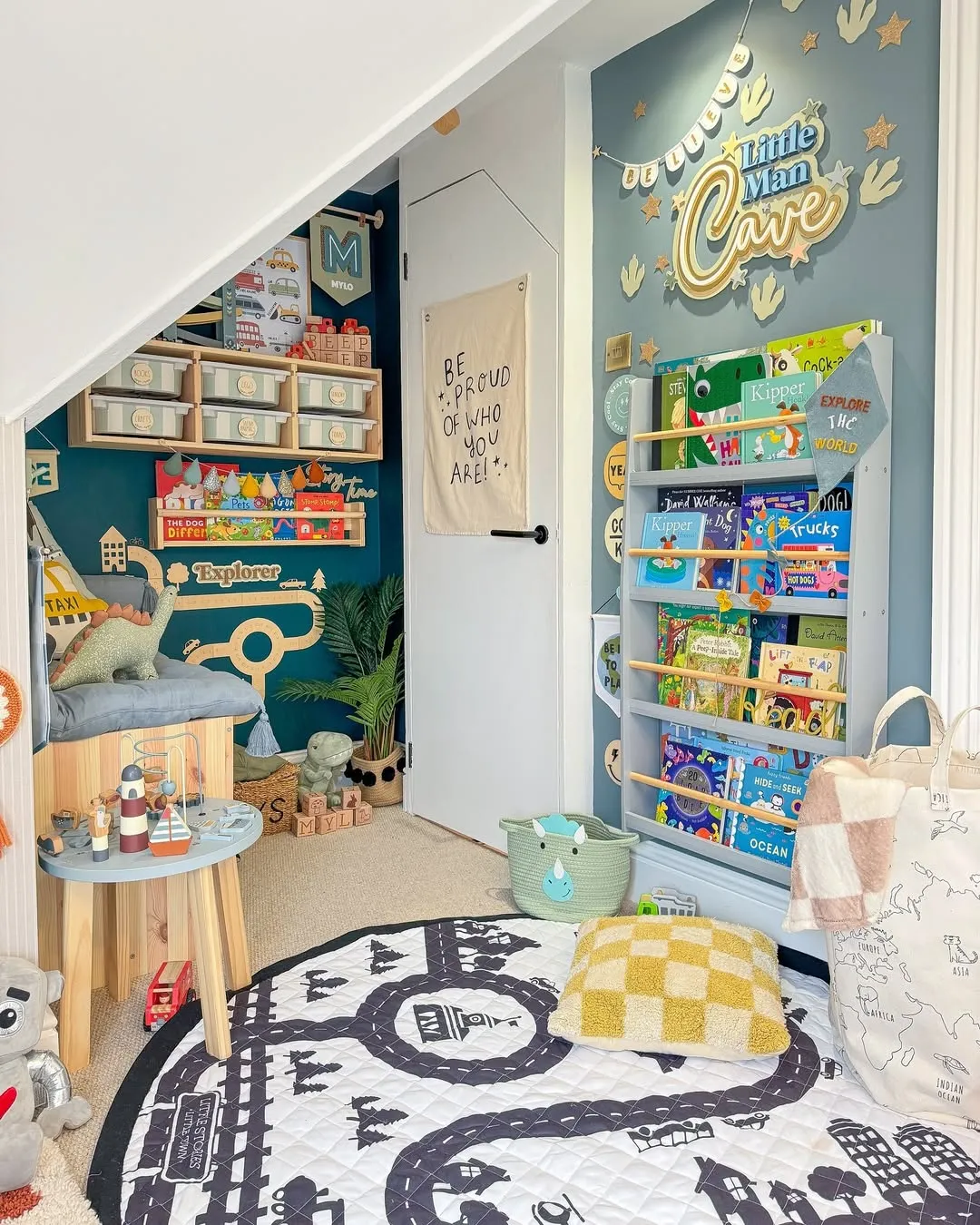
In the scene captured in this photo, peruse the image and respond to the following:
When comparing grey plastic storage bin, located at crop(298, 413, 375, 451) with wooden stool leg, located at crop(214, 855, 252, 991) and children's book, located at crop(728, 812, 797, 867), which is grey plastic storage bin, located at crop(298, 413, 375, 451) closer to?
wooden stool leg, located at crop(214, 855, 252, 991)

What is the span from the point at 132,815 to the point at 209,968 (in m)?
0.34

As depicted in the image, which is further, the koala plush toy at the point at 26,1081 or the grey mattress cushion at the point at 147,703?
the grey mattress cushion at the point at 147,703

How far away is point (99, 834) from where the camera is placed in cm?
187

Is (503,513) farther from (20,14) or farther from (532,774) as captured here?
(20,14)

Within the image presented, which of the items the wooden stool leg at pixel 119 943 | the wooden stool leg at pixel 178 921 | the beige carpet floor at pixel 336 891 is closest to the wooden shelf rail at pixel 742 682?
the beige carpet floor at pixel 336 891

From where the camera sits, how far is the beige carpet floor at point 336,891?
6.59 feet

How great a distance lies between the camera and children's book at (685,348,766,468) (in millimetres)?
2271

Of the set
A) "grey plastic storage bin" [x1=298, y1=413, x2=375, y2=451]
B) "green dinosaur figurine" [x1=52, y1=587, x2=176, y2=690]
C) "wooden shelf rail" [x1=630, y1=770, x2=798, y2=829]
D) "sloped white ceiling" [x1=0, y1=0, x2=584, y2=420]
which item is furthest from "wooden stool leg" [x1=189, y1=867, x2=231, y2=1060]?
"grey plastic storage bin" [x1=298, y1=413, x2=375, y2=451]

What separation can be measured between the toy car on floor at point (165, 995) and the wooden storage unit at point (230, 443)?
5.45 feet

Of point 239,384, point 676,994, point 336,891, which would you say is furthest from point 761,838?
point 239,384

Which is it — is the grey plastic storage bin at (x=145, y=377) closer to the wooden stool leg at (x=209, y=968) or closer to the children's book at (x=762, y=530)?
the wooden stool leg at (x=209, y=968)

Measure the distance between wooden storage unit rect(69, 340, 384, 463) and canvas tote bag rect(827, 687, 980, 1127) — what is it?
7.79 feet

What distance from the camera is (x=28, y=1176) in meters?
1.47

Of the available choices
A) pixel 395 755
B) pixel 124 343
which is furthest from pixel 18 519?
pixel 395 755
